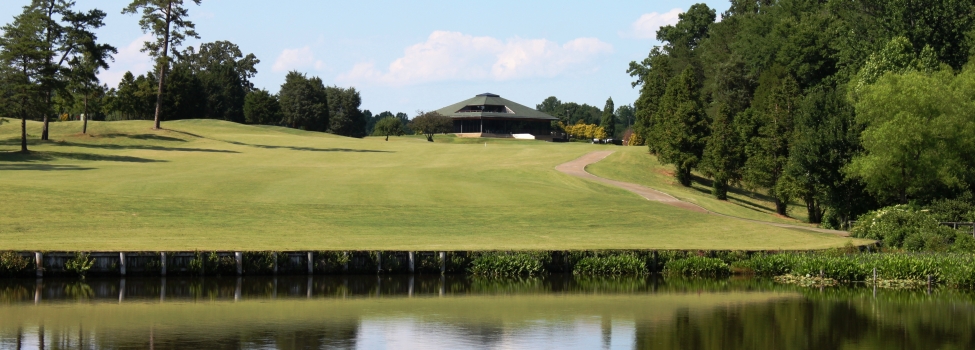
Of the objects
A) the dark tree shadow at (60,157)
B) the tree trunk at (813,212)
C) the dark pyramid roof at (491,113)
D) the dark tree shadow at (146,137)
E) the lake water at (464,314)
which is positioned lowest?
the lake water at (464,314)

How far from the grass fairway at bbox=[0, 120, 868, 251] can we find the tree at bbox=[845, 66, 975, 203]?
983 cm

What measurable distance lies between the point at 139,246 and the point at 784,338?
26.7 m

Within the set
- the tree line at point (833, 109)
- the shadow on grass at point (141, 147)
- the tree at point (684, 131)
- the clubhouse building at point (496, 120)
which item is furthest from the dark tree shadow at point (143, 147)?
the clubhouse building at point (496, 120)

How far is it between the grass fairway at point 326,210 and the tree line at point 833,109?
1151 centimetres

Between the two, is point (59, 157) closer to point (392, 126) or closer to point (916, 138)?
point (916, 138)

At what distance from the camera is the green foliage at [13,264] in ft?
127

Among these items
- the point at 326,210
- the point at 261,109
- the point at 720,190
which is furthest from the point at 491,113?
the point at 326,210

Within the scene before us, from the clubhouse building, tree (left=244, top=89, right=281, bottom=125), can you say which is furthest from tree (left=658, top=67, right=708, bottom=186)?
tree (left=244, top=89, right=281, bottom=125)

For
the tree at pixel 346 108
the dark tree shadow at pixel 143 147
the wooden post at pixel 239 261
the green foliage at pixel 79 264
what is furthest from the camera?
the tree at pixel 346 108

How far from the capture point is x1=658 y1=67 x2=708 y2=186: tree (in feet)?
279

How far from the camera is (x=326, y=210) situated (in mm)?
55250

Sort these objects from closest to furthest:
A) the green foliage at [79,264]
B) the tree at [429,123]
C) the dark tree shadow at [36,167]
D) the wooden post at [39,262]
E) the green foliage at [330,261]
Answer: the wooden post at [39,262]
the green foliage at [79,264]
the green foliage at [330,261]
the dark tree shadow at [36,167]
the tree at [429,123]

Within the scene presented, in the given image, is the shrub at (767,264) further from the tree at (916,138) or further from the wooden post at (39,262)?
the wooden post at (39,262)

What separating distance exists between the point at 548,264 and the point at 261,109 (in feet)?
383
